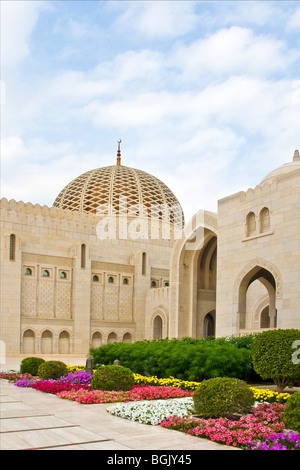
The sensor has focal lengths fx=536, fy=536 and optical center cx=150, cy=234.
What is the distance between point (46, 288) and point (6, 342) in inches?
133

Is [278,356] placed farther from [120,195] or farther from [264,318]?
[120,195]

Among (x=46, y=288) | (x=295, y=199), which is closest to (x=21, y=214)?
(x=46, y=288)

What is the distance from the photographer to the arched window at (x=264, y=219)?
17.3m

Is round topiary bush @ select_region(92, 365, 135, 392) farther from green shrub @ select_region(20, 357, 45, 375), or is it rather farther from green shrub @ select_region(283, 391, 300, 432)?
green shrub @ select_region(283, 391, 300, 432)

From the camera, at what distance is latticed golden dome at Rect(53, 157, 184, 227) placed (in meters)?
33.3

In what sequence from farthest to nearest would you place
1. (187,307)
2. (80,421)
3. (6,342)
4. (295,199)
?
(6,342) < (187,307) < (295,199) < (80,421)

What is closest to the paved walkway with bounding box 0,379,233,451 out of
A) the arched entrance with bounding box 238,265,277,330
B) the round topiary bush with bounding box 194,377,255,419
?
the round topiary bush with bounding box 194,377,255,419

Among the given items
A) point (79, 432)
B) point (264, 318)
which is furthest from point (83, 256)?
point (79, 432)

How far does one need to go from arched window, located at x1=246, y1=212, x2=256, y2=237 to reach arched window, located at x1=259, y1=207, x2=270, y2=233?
0.42 metres

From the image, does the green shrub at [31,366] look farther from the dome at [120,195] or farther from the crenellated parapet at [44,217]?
the dome at [120,195]

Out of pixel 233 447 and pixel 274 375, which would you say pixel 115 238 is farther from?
pixel 233 447

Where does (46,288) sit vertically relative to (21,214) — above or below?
below

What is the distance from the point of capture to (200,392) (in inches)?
308
